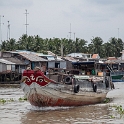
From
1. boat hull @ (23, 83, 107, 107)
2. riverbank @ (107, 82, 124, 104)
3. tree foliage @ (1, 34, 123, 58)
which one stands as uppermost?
tree foliage @ (1, 34, 123, 58)

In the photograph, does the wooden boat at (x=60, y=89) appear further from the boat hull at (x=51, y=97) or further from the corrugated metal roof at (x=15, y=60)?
the corrugated metal roof at (x=15, y=60)

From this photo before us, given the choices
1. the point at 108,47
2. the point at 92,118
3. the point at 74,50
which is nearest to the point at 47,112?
the point at 92,118

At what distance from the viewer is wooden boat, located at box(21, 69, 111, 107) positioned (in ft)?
58.3

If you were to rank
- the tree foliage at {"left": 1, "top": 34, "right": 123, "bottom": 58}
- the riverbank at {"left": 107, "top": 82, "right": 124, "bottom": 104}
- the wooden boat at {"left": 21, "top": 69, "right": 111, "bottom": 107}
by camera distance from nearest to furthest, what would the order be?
the wooden boat at {"left": 21, "top": 69, "right": 111, "bottom": 107}
the riverbank at {"left": 107, "top": 82, "right": 124, "bottom": 104}
the tree foliage at {"left": 1, "top": 34, "right": 123, "bottom": 58}

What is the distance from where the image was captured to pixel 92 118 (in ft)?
53.4

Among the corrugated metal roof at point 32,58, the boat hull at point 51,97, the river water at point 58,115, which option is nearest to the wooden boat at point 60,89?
the boat hull at point 51,97

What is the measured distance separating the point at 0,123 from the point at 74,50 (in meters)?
67.8

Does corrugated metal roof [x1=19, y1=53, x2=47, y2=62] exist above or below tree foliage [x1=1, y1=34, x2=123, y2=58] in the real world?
below

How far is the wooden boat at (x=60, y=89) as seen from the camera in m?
17.8

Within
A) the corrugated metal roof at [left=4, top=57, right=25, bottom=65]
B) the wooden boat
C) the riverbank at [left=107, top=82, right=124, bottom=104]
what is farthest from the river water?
the corrugated metal roof at [left=4, top=57, right=25, bottom=65]

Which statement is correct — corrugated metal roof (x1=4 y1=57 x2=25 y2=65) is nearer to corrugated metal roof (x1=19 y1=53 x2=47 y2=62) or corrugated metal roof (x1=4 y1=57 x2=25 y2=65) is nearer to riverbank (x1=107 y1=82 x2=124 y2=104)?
corrugated metal roof (x1=19 y1=53 x2=47 y2=62)

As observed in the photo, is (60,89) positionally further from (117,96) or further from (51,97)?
(117,96)

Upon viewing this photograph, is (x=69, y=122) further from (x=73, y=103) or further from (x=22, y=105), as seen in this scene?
(x=22, y=105)

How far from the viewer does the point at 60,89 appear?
61.1ft
